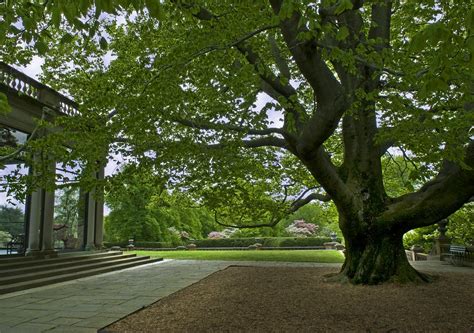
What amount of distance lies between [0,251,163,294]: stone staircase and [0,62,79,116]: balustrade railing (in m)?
4.83

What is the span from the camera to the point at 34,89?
13492 mm

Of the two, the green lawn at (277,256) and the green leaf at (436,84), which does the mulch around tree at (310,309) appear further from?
the green lawn at (277,256)

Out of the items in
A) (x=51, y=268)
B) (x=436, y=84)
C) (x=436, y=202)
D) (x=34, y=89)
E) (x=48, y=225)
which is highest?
(x=34, y=89)

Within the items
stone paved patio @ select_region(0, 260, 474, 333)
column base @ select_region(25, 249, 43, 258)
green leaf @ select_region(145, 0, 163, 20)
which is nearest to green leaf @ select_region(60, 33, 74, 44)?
green leaf @ select_region(145, 0, 163, 20)

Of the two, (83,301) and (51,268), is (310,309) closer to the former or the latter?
(83,301)

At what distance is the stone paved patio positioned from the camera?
19.7 feet

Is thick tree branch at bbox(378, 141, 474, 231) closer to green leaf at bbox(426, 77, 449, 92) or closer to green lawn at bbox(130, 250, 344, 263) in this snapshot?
green leaf at bbox(426, 77, 449, 92)

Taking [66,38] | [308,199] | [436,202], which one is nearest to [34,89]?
[308,199]

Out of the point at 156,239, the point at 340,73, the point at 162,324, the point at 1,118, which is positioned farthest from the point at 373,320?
the point at 156,239

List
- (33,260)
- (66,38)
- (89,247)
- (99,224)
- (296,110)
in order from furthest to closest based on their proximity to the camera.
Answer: (99,224), (89,247), (33,260), (296,110), (66,38)

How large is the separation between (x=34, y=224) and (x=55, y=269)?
80.1 inches

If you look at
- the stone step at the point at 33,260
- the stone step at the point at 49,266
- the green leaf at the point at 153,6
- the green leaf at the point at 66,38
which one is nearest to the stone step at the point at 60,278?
the stone step at the point at 49,266

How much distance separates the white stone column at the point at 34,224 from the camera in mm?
12641

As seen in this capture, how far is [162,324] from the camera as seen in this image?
233 inches
